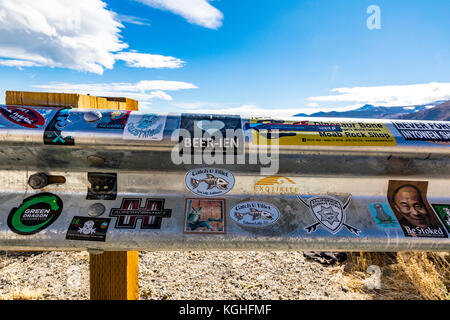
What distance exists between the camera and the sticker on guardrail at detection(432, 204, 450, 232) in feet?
4.50

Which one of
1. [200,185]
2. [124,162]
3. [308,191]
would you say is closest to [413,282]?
[308,191]

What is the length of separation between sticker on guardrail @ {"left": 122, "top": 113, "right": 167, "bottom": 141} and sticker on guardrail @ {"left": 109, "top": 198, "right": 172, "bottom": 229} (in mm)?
335

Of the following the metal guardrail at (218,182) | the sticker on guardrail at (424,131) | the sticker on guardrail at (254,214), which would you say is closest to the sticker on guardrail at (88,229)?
the metal guardrail at (218,182)

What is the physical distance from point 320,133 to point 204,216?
78 centimetres

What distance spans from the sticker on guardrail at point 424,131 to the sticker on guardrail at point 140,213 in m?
1.38

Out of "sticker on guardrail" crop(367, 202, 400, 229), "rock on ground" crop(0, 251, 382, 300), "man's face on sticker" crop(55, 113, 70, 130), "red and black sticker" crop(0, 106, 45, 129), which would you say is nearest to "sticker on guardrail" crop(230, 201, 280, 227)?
"sticker on guardrail" crop(367, 202, 400, 229)

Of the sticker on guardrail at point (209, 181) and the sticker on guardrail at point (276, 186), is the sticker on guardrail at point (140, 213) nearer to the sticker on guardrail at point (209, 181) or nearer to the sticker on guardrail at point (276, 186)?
the sticker on guardrail at point (209, 181)

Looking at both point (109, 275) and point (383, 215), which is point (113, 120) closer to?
point (109, 275)

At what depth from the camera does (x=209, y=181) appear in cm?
145

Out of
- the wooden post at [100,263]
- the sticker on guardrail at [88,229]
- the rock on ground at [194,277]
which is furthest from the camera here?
the rock on ground at [194,277]

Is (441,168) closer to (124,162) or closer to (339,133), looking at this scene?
(339,133)

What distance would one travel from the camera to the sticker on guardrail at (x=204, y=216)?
4.16 ft

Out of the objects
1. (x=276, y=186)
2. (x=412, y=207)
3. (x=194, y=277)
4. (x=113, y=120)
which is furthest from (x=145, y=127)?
(x=194, y=277)

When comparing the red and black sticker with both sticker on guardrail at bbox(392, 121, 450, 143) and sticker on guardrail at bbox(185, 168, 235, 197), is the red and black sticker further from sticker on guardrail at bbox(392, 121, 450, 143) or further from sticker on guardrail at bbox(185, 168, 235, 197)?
sticker on guardrail at bbox(392, 121, 450, 143)
